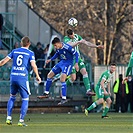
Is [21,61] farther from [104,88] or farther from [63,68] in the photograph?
[104,88]

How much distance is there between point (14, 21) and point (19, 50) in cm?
2090

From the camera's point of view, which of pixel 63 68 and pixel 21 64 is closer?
pixel 21 64

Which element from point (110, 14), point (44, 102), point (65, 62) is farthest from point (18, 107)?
point (110, 14)

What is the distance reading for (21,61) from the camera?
2217cm

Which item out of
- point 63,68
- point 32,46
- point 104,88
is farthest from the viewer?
point 32,46

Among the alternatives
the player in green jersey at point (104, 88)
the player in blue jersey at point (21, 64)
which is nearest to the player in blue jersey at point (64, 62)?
the player in green jersey at point (104, 88)

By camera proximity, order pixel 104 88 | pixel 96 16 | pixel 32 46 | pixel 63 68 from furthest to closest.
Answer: pixel 96 16
pixel 32 46
pixel 104 88
pixel 63 68

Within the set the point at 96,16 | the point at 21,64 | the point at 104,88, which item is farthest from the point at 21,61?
the point at 96,16

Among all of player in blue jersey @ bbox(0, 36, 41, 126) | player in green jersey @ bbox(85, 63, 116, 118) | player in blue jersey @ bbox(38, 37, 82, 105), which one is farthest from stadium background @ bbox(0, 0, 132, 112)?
player in blue jersey @ bbox(0, 36, 41, 126)

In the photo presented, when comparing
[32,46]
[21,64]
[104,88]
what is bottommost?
[104,88]

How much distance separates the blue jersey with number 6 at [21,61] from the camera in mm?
22125

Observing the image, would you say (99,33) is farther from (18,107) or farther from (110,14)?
(18,107)

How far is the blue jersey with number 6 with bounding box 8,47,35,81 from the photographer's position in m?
A: 22.1

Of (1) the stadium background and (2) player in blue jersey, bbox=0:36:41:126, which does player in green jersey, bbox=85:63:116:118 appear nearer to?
(1) the stadium background
